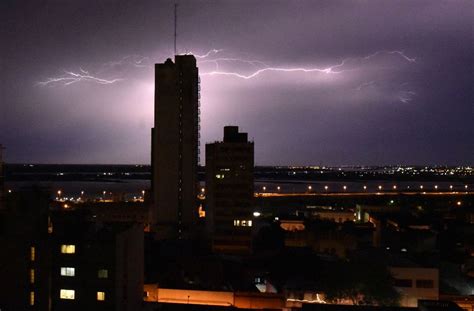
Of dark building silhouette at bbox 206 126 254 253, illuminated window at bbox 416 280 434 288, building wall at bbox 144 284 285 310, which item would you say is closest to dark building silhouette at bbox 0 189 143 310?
building wall at bbox 144 284 285 310

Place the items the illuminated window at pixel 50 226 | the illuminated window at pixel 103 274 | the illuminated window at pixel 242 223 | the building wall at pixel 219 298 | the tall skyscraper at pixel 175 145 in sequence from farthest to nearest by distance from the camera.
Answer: the tall skyscraper at pixel 175 145 < the illuminated window at pixel 242 223 < the building wall at pixel 219 298 < the illuminated window at pixel 50 226 < the illuminated window at pixel 103 274

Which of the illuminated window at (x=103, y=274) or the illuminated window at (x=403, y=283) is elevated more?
the illuminated window at (x=103, y=274)

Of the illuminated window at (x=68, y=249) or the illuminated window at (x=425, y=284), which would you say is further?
the illuminated window at (x=425, y=284)

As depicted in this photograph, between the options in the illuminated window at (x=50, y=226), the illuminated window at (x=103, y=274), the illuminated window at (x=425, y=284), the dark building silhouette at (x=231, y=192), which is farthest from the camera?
the dark building silhouette at (x=231, y=192)

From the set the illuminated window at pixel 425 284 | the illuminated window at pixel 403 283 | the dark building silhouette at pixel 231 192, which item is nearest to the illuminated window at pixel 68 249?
the illuminated window at pixel 403 283

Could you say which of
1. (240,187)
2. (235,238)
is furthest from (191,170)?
(235,238)

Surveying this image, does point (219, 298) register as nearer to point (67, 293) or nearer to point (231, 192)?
point (67, 293)

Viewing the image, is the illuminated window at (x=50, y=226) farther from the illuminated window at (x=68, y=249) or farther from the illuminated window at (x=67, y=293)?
the illuminated window at (x=67, y=293)

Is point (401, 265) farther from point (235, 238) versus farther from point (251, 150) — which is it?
point (251, 150)
